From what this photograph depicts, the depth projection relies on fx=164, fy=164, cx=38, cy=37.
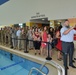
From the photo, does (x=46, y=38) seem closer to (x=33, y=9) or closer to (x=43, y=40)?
(x=43, y=40)

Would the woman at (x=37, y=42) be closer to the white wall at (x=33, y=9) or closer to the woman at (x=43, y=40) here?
the woman at (x=43, y=40)

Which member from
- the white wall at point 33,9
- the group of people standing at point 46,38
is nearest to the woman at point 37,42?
the group of people standing at point 46,38

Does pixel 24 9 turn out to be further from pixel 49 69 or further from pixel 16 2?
pixel 49 69

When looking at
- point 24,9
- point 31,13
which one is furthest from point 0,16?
point 31,13

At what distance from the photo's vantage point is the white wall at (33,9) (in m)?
6.61

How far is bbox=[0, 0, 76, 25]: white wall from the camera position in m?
6.61

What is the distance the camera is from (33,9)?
918 cm

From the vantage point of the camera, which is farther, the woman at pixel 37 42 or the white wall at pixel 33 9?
the woman at pixel 37 42

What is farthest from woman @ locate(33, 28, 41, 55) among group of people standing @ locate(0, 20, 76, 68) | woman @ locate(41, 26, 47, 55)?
woman @ locate(41, 26, 47, 55)

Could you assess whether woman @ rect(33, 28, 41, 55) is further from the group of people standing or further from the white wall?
the white wall

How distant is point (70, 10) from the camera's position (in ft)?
21.0

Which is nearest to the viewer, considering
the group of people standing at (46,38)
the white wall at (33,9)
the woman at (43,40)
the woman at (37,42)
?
the group of people standing at (46,38)

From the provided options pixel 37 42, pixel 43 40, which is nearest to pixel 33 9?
pixel 37 42

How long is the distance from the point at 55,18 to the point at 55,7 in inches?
20.0
